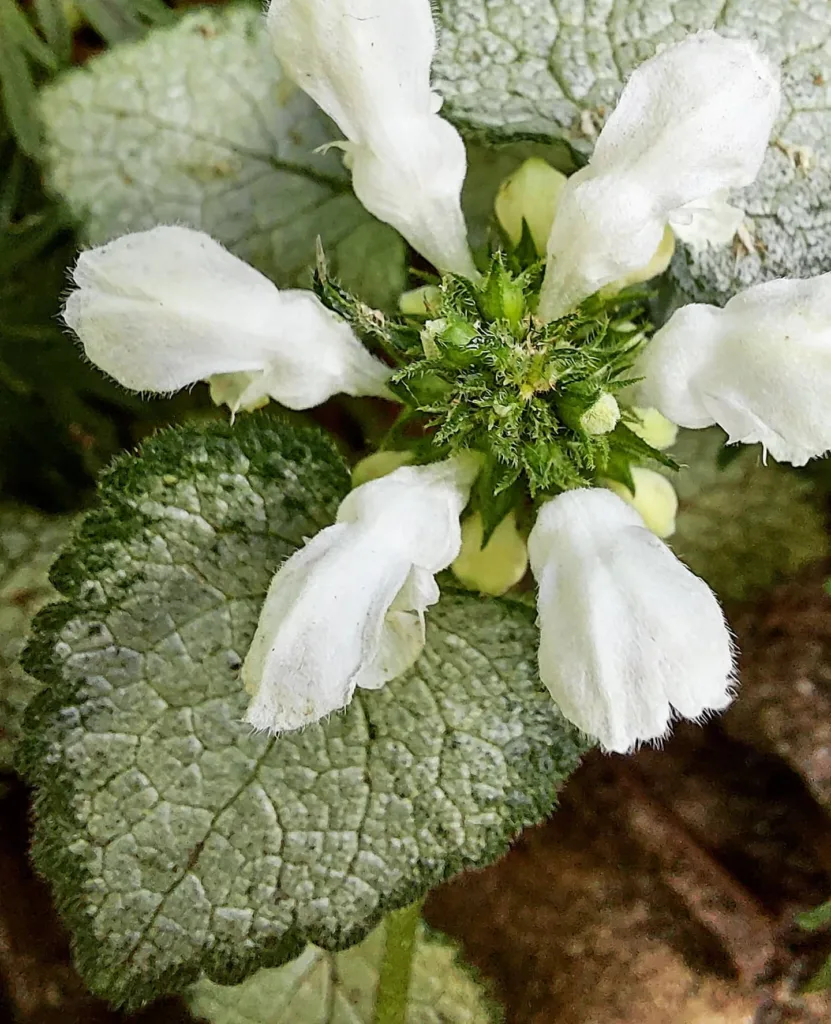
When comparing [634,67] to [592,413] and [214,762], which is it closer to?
[592,413]

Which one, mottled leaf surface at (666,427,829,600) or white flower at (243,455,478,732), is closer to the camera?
white flower at (243,455,478,732)

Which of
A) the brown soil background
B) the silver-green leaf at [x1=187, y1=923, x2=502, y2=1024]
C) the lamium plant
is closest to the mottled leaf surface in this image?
the brown soil background

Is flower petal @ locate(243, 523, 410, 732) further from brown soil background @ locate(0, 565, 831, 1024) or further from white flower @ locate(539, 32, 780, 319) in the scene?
brown soil background @ locate(0, 565, 831, 1024)

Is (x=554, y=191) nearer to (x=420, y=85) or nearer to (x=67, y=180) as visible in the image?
(x=420, y=85)

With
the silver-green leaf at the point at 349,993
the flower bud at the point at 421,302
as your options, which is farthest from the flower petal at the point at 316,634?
the silver-green leaf at the point at 349,993

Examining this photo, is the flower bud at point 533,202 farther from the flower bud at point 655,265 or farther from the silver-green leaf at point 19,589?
the silver-green leaf at point 19,589

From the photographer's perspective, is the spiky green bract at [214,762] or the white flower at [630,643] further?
the spiky green bract at [214,762]
